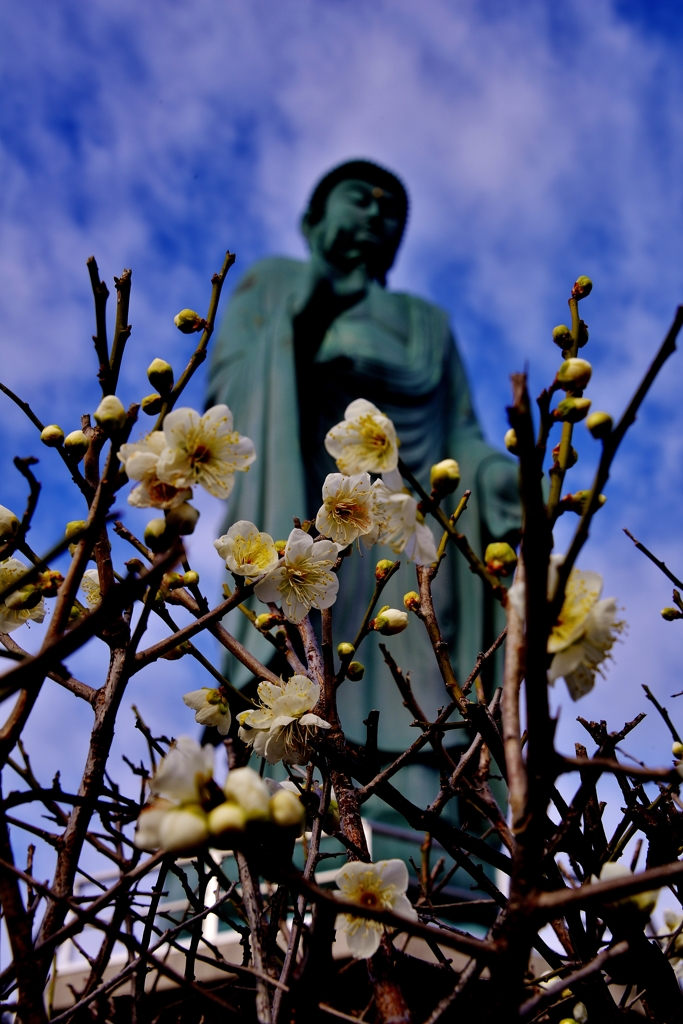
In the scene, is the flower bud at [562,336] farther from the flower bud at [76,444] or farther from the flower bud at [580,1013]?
the flower bud at [580,1013]

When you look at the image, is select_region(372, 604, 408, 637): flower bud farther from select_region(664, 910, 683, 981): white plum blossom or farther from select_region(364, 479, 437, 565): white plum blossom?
select_region(664, 910, 683, 981): white plum blossom

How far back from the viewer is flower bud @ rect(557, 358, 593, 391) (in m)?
0.62

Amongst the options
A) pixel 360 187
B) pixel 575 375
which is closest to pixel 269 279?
pixel 360 187

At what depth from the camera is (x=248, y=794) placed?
47 centimetres

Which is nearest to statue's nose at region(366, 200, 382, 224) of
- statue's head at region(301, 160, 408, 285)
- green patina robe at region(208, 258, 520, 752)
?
statue's head at region(301, 160, 408, 285)

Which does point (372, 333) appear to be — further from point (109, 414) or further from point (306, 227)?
point (109, 414)

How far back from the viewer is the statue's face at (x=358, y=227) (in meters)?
4.67

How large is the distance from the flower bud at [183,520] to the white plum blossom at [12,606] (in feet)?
0.80

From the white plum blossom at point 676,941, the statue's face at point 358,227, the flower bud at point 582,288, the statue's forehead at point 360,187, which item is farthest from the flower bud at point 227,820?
the statue's forehead at point 360,187

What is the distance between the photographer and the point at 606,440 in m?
0.51

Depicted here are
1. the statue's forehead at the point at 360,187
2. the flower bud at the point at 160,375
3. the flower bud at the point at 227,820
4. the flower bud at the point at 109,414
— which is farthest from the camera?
the statue's forehead at the point at 360,187

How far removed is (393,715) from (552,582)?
297cm

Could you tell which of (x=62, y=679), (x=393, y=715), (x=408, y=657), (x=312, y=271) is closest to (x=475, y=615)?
(x=408, y=657)

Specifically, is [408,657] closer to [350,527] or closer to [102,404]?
[350,527]
